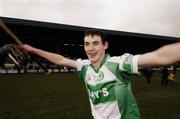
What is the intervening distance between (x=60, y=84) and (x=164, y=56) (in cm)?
2771

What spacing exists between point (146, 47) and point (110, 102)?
3446 inches

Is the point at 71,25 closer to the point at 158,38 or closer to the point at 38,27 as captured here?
the point at 38,27

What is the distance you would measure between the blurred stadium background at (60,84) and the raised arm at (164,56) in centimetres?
199

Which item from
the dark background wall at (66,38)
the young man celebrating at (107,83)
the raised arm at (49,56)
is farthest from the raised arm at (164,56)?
the dark background wall at (66,38)

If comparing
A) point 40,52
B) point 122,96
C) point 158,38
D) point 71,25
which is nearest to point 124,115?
point 122,96

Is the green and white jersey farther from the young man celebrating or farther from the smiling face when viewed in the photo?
the smiling face

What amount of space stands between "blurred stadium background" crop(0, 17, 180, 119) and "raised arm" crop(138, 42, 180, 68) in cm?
199

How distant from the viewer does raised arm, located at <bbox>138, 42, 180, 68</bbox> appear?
324 centimetres

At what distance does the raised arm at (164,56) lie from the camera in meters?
3.24

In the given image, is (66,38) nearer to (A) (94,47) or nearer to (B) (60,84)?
(B) (60,84)

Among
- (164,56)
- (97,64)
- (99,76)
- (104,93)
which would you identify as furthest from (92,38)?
(164,56)

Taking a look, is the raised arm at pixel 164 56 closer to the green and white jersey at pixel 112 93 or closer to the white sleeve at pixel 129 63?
the white sleeve at pixel 129 63

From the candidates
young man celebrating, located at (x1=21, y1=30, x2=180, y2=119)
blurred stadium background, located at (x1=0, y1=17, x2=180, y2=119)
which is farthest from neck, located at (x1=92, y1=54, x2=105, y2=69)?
blurred stadium background, located at (x1=0, y1=17, x2=180, y2=119)

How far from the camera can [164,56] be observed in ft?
11.2
